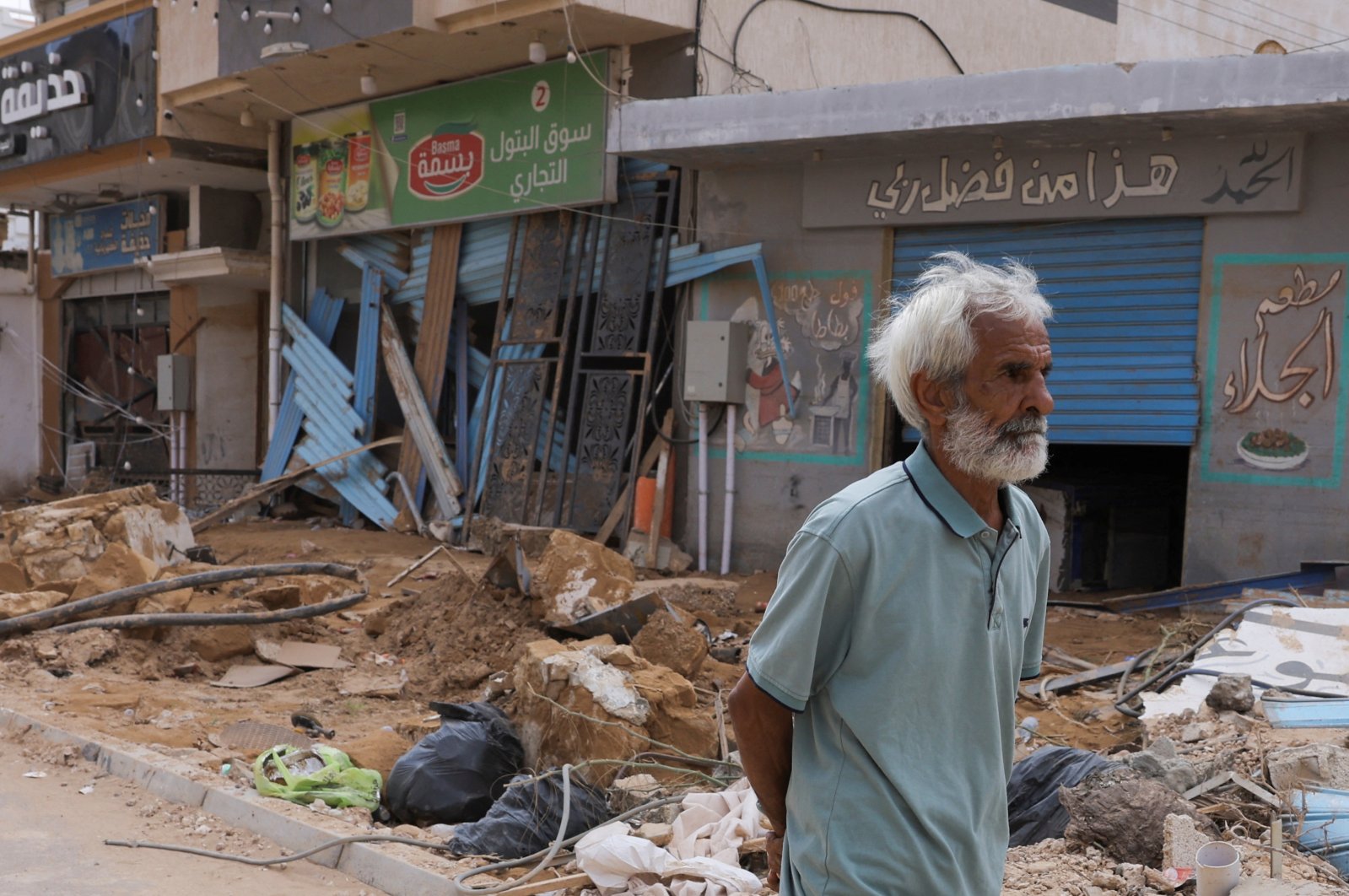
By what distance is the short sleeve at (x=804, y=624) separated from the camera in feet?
6.94

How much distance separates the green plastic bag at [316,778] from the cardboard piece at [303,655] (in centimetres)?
260

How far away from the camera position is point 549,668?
5836 mm

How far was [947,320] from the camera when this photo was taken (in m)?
2.29

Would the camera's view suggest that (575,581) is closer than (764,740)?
No

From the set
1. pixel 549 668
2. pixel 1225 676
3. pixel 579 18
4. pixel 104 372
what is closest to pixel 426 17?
pixel 579 18

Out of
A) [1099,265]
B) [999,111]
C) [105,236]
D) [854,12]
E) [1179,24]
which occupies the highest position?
[1179,24]

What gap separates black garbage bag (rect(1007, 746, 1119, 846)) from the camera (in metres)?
4.73

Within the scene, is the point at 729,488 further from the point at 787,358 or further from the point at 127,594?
the point at 127,594

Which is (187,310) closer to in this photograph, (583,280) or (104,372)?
(104,372)

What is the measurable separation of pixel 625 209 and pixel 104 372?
12789 mm

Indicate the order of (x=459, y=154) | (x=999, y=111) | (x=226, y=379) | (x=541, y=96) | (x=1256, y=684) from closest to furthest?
(x=1256, y=684) → (x=999, y=111) → (x=541, y=96) → (x=459, y=154) → (x=226, y=379)

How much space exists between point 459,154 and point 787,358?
4827 millimetres

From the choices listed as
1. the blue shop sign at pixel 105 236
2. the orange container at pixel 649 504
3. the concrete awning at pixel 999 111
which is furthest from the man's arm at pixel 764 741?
the blue shop sign at pixel 105 236

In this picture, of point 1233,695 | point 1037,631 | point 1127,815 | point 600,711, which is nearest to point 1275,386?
point 1233,695
